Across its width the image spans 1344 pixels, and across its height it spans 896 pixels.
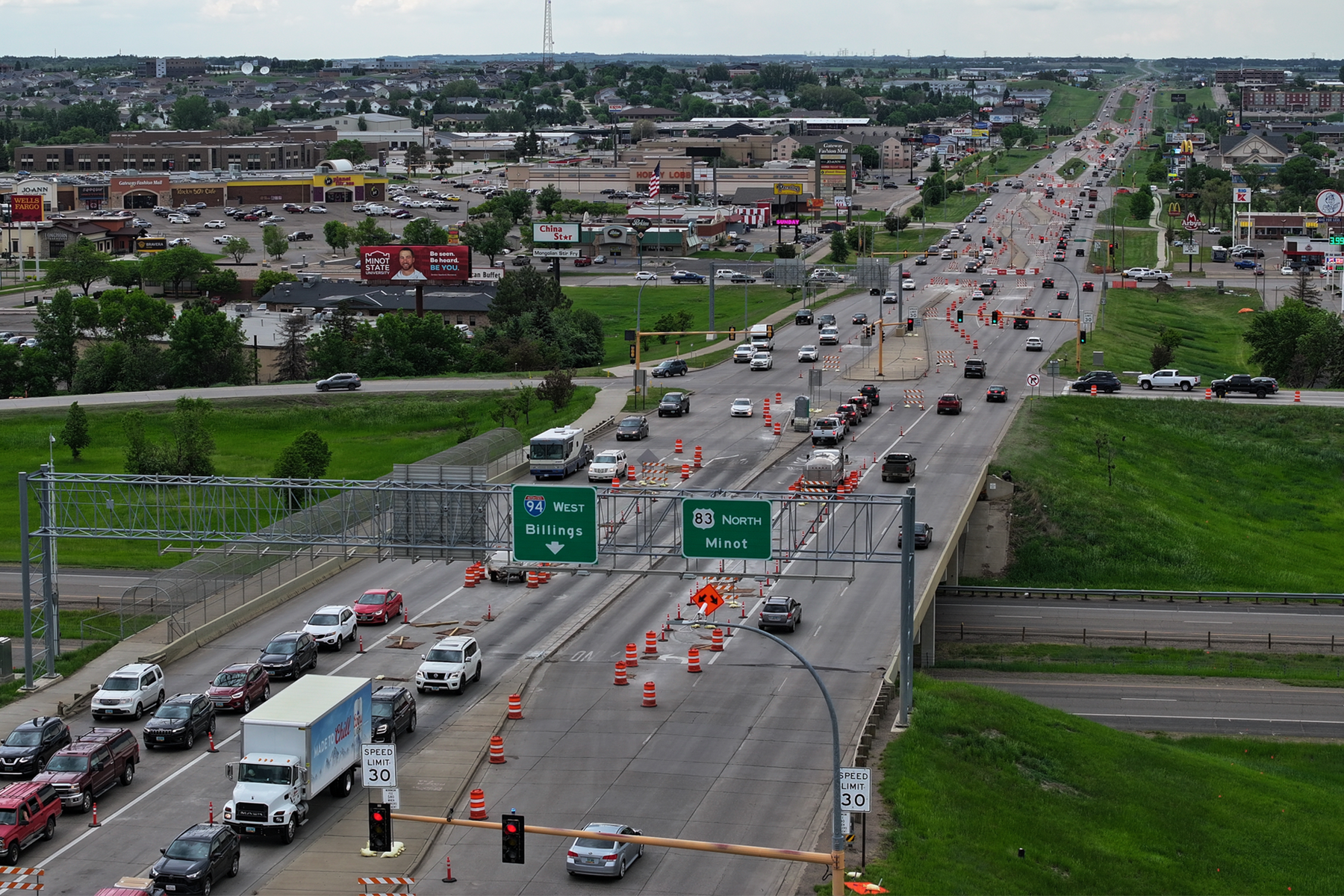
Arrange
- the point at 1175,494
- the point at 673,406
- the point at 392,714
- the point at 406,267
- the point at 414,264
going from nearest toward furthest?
the point at 392,714 → the point at 1175,494 → the point at 673,406 → the point at 414,264 → the point at 406,267

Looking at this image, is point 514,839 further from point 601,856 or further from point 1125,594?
point 1125,594

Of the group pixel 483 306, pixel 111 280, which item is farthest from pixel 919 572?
pixel 111 280

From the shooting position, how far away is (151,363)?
10494cm

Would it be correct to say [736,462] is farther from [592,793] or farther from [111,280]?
[111,280]

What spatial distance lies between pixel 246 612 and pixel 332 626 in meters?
5.56

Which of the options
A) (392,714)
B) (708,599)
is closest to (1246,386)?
(708,599)

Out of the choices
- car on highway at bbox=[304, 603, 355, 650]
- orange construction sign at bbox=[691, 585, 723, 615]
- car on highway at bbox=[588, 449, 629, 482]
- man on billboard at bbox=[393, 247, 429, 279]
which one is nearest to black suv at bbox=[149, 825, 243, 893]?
orange construction sign at bbox=[691, 585, 723, 615]

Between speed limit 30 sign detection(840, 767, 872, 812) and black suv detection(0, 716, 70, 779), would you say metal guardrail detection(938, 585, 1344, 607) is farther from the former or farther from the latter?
black suv detection(0, 716, 70, 779)

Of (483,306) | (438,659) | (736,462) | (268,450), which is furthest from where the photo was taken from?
(483,306)

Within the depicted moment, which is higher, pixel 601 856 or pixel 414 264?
pixel 414 264

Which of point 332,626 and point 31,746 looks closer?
point 31,746

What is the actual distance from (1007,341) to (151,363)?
58279 mm

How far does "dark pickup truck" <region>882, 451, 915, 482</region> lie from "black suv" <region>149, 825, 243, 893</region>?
40.0m

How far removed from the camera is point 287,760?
115ft
